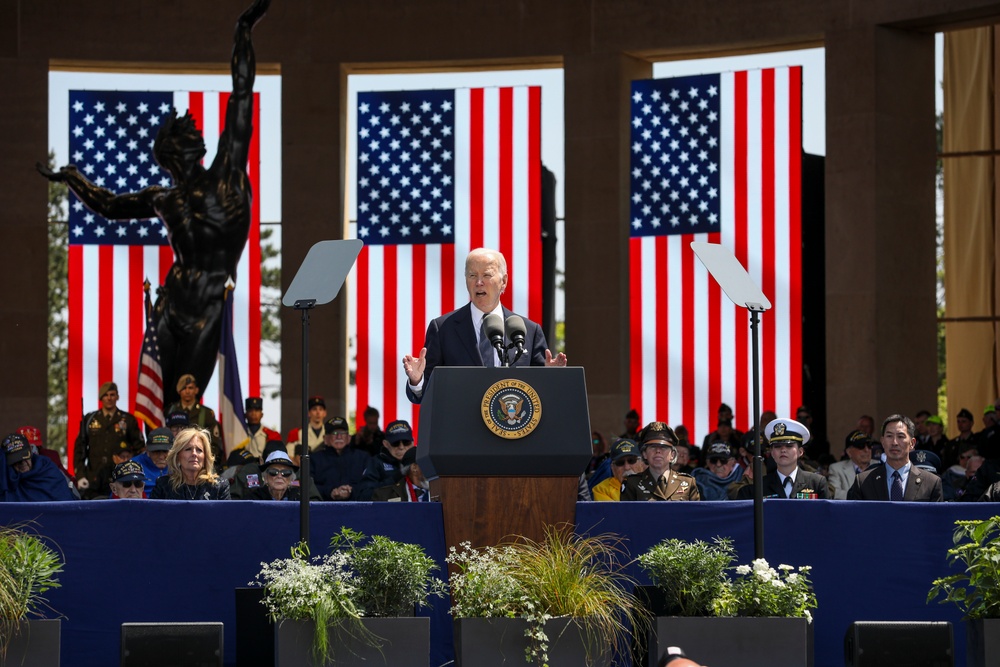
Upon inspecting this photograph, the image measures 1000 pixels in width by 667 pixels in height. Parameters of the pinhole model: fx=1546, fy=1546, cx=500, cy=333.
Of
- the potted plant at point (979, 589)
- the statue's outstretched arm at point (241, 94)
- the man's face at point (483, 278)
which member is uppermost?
the statue's outstretched arm at point (241, 94)

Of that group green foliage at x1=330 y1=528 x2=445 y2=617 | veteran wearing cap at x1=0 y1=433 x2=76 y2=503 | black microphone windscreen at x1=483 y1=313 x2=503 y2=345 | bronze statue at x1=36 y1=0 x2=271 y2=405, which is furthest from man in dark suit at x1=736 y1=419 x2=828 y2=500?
bronze statue at x1=36 y1=0 x2=271 y2=405

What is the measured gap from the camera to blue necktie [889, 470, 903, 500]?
953cm

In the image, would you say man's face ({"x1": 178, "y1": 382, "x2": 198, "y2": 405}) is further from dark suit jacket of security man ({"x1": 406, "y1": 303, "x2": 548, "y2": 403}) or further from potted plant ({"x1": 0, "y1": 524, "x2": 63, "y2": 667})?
potted plant ({"x1": 0, "y1": 524, "x2": 63, "y2": 667})

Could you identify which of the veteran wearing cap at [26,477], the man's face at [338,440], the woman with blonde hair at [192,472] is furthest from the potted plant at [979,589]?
the veteran wearing cap at [26,477]

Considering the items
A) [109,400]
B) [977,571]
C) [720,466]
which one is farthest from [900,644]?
[109,400]

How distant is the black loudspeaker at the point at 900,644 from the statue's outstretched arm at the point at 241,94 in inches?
457

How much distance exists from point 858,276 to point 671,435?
30.9 ft

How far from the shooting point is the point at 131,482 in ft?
31.8

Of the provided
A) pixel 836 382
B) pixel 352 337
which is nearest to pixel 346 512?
pixel 836 382

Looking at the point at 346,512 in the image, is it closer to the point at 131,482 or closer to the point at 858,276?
the point at 131,482

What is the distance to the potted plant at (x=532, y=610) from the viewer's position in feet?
21.5

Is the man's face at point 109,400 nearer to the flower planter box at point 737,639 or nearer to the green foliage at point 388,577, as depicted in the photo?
the green foliage at point 388,577

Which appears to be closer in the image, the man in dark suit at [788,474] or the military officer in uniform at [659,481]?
the military officer in uniform at [659,481]

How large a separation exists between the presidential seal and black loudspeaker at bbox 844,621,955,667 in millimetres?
1756
